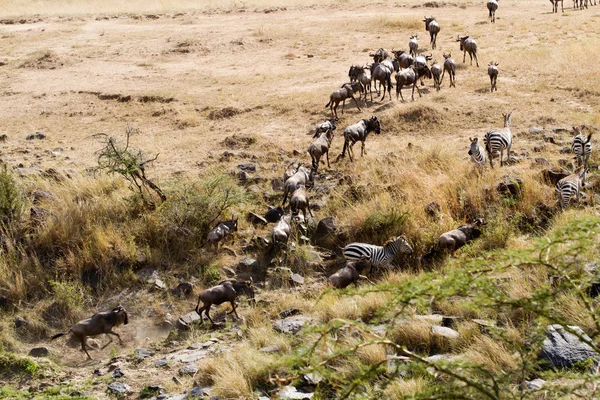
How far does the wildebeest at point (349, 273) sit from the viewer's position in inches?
413

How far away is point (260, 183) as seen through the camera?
14.6m

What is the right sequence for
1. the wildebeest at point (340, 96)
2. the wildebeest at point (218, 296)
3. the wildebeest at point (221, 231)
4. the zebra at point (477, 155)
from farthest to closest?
the wildebeest at point (340, 96) < the zebra at point (477, 155) < the wildebeest at point (221, 231) < the wildebeest at point (218, 296)

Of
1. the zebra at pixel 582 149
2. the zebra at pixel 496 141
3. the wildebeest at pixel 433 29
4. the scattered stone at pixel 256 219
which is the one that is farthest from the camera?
the wildebeest at pixel 433 29

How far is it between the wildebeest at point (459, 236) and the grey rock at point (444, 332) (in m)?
2.81

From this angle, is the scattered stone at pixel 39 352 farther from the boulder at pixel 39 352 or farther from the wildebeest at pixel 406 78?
the wildebeest at pixel 406 78

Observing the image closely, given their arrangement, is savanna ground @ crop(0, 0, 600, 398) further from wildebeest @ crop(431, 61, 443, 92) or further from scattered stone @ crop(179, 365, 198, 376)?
wildebeest @ crop(431, 61, 443, 92)

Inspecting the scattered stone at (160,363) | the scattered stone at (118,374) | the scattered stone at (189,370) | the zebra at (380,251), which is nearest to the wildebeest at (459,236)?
the zebra at (380,251)

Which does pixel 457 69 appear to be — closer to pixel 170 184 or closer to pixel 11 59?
pixel 170 184

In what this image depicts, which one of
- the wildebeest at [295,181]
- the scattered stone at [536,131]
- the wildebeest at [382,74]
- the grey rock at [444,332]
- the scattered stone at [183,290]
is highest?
the wildebeest at [382,74]

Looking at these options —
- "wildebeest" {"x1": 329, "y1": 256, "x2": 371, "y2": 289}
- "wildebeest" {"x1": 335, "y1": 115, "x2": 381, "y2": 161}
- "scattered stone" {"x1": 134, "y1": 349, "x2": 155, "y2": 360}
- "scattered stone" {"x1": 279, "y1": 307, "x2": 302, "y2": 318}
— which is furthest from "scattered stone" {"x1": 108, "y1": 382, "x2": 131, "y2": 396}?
"wildebeest" {"x1": 335, "y1": 115, "x2": 381, "y2": 161}

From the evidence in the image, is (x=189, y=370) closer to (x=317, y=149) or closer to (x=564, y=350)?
(x=564, y=350)

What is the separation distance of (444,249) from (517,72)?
1272 centimetres

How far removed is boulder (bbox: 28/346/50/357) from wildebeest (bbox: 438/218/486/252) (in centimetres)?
601

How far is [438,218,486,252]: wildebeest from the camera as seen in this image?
11094 millimetres
